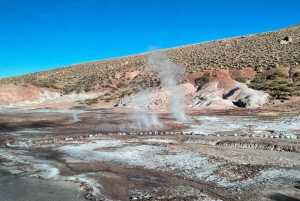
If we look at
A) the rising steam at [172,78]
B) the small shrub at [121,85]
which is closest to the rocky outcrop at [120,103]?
the rising steam at [172,78]

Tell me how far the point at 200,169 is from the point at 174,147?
310cm

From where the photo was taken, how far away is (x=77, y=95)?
4612 centimetres

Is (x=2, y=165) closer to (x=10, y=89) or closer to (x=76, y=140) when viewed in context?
(x=76, y=140)

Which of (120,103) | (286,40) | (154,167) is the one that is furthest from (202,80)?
(154,167)

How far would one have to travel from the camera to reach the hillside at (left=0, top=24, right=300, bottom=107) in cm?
3759

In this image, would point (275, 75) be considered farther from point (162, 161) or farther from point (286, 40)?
point (162, 161)

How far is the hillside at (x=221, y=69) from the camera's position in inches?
1480

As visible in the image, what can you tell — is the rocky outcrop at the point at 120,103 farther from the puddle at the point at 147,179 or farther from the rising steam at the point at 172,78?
the puddle at the point at 147,179

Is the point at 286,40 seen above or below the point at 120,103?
above

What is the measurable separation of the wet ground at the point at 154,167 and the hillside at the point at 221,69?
826 inches

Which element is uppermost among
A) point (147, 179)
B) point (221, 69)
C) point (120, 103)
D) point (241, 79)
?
point (221, 69)

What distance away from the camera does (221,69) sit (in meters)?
44.2

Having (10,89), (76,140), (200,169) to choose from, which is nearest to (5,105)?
(10,89)

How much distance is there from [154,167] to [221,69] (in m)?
37.0
